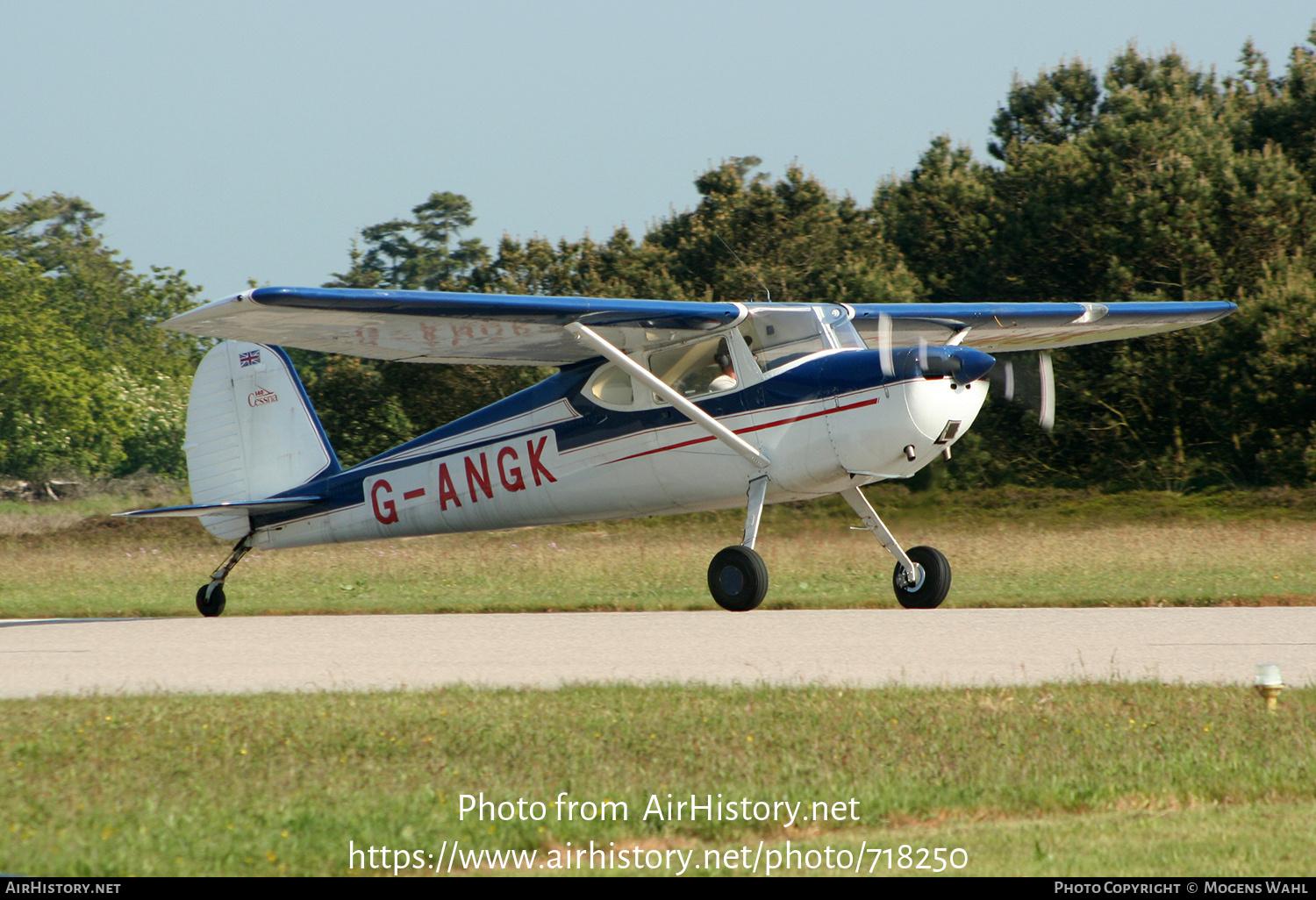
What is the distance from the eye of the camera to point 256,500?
563 inches

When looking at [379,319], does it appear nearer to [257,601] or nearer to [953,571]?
[257,601]

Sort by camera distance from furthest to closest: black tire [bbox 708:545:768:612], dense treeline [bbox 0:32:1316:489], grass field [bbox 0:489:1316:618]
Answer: dense treeline [bbox 0:32:1316:489] < grass field [bbox 0:489:1316:618] < black tire [bbox 708:545:768:612]

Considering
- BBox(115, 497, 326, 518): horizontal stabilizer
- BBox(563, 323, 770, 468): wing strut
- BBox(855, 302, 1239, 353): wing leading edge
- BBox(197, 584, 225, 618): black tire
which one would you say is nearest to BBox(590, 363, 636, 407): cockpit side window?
BBox(563, 323, 770, 468): wing strut

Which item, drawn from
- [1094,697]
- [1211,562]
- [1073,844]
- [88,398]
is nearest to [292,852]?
[1073,844]

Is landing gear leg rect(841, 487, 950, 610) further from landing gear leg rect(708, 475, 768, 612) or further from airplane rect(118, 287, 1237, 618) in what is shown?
landing gear leg rect(708, 475, 768, 612)

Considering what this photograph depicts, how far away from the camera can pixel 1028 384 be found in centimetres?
1273

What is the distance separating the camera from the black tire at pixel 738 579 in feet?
38.6

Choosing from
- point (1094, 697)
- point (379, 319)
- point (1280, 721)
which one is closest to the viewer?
point (1280, 721)

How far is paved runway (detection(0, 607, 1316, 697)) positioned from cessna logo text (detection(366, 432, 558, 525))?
161cm

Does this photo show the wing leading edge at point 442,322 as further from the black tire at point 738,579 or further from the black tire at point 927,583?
the black tire at point 927,583

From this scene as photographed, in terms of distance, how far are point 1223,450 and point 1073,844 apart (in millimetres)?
26032

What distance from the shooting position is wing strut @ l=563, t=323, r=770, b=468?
1180 cm

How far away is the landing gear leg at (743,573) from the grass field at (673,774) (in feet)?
15.4

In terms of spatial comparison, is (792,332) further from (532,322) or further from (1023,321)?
(1023,321)
